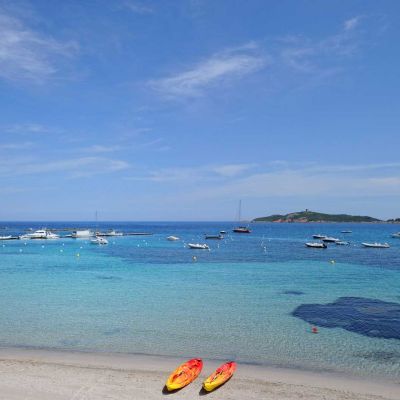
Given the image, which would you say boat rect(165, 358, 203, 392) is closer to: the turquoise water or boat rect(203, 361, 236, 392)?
boat rect(203, 361, 236, 392)

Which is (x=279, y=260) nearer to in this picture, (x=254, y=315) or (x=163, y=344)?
(x=254, y=315)

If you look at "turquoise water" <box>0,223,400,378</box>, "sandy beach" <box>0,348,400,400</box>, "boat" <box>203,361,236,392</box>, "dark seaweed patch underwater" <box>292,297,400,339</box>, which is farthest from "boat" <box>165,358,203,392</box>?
"dark seaweed patch underwater" <box>292,297,400,339</box>

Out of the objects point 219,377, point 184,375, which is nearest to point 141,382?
point 184,375

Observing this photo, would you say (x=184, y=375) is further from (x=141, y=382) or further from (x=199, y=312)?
(x=199, y=312)

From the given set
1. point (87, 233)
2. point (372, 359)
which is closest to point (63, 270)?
point (372, 359)

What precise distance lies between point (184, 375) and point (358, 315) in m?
14.9

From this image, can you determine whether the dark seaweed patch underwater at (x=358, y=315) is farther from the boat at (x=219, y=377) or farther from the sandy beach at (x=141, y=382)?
the boat at (x=219, y=377)

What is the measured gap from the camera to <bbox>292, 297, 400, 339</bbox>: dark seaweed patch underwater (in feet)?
73.7

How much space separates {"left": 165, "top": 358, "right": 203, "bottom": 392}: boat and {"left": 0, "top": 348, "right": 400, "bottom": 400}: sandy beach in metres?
0.24

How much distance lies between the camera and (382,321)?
24.1m

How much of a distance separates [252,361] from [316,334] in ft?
17.5

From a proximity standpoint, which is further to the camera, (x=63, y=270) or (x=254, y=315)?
(x=63, y=270)

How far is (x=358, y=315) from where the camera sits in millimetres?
25578

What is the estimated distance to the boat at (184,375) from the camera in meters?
14.5
